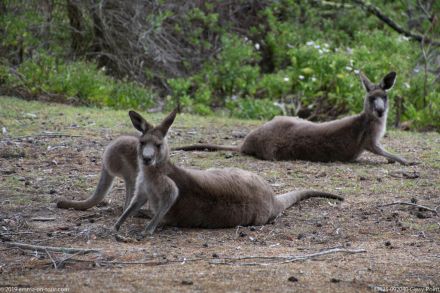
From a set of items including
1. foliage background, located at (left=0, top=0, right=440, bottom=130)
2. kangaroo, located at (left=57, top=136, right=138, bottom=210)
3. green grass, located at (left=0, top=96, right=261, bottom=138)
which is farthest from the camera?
foliage background, located at (left=0, top=0, right=440, bottom=130)

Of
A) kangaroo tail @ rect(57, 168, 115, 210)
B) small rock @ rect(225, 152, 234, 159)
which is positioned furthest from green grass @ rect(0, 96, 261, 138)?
kangaroo tail @ rect(57, 168, 115, 210)

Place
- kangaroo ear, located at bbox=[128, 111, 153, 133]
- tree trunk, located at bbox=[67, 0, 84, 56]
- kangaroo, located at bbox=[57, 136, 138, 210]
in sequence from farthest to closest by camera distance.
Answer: tree trunk, located at bbox=[67, 0, 84, 56] < kangaroo, located at bbox=[57, 136, 138, 210] < kangaroo ear, located at bbox=[128, 111, 153, 133]

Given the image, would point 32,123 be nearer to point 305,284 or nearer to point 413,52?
point 305,284

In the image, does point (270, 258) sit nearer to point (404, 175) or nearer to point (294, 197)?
point (294, 197)

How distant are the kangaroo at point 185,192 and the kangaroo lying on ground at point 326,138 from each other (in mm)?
2665

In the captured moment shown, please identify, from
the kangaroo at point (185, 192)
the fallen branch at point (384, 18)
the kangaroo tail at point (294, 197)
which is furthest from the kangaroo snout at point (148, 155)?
the fallen branch at point (384, 18)

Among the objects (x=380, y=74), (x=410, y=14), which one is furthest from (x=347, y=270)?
(x=410, y=14)

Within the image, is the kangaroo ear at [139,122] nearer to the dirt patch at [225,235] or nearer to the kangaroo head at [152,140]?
the kangaroo head at [152,140]

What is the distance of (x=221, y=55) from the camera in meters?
14.9

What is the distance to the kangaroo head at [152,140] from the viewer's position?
5527 millimetres

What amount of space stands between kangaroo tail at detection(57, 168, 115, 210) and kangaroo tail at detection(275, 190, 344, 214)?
1.33 metres

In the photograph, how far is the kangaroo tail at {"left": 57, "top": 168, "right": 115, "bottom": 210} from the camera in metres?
6.17

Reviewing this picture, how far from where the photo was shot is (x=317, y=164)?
28.2 feet

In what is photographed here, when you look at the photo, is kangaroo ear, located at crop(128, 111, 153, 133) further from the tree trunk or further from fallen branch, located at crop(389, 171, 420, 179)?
the tree trunk
